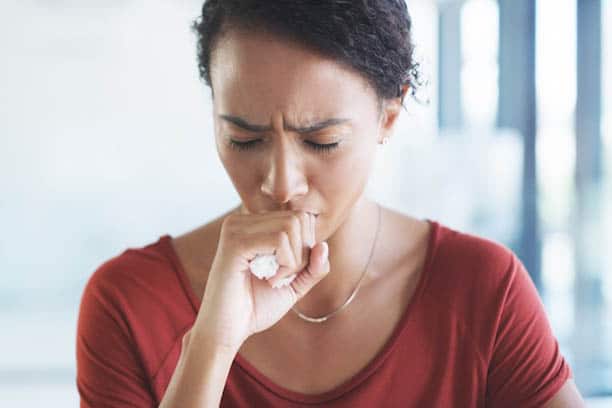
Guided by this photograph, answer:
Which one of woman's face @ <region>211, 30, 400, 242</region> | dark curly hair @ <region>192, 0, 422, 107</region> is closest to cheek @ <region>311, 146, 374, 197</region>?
woman's face @ <region>211, 30, 400, 242</region>

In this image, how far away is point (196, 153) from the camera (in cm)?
266

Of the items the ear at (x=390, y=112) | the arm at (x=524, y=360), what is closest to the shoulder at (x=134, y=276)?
the ear at (x=390, y=112)

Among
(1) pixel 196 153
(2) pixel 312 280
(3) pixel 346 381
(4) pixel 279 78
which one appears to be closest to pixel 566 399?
(3) pixel 346 381

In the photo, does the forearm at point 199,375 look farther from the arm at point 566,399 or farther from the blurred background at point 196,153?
the blurred background at point 196,153

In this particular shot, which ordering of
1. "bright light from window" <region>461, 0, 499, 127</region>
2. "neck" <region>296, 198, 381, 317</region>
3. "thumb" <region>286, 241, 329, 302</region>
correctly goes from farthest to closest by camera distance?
"bright light from window" <region>461, 0, 499, 127</region> < "neck" <region>296, 198, 381, 317</region> < "thumb" <region>286, 241, 329, 302</region>

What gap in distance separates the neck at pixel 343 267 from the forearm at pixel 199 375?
30 centimetres

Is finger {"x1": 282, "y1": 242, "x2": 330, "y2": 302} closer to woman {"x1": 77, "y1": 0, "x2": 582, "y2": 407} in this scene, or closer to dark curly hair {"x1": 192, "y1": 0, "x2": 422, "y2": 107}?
woman {"x1": 77, "y1": 0, "x2": 582, "y2": 407}

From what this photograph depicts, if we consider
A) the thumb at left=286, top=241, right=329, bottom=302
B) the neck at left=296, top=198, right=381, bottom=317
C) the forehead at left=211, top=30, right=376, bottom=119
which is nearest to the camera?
the forehead at left=211, top=30, right=376, bottom=119

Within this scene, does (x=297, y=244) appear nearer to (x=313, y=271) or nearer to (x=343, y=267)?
(x=313, y=271)

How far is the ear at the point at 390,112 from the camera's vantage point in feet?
3.78

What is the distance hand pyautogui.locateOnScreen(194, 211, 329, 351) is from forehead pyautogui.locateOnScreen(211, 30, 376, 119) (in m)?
0.16

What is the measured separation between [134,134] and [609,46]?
187 centimetres

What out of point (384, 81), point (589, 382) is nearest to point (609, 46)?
point (589, 382)

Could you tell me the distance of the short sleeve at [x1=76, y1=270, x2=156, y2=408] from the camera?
1.17m
